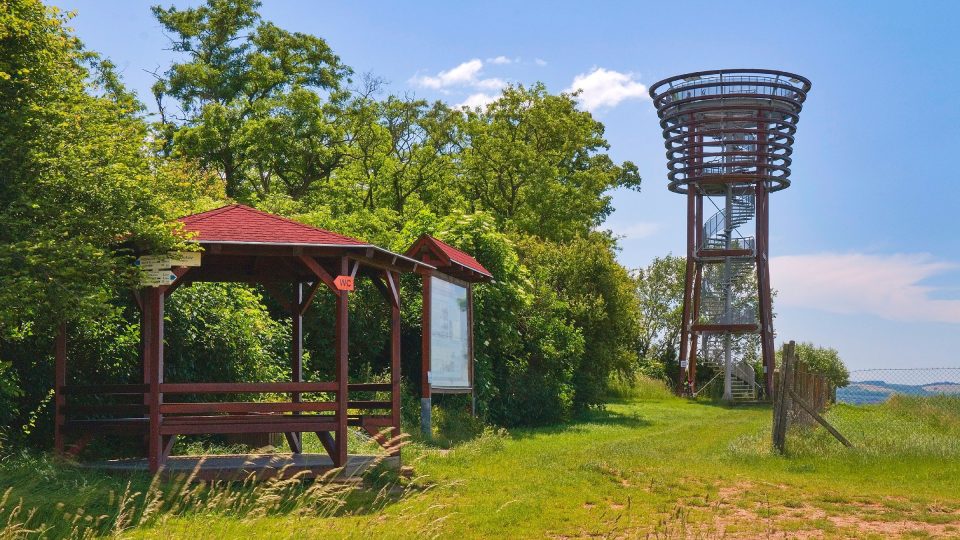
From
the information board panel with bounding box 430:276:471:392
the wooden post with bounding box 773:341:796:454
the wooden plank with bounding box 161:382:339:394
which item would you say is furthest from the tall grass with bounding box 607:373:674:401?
the wooden plank with bounding box 161:382:339:394

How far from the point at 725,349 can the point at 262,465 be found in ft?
120

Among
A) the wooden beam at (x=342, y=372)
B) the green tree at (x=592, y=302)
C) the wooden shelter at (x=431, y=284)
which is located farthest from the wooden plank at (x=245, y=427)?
the green tree at (x=592, y=302)

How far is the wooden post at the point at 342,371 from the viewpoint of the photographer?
47.5 feet

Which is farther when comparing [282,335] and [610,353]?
[610,353]

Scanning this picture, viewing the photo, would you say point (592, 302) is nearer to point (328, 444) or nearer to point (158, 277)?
point (328, 444)

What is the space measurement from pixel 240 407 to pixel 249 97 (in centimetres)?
3221

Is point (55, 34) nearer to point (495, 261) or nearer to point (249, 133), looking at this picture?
point (495, 261)

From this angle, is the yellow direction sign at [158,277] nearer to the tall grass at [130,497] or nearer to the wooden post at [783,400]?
the tall grass at [130,497]

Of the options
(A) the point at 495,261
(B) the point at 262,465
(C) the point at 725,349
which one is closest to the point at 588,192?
(C) the point at 725,349

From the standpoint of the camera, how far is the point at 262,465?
14.4 m

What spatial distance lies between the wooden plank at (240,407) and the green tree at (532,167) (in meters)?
27.1

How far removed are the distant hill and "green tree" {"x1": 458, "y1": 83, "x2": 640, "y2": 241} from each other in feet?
40.7

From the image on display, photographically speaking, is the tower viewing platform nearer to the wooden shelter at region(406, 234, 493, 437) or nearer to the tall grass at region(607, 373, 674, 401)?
the tall grass at region(607, 373, 674, 401)

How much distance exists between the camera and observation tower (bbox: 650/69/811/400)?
1875 inches
